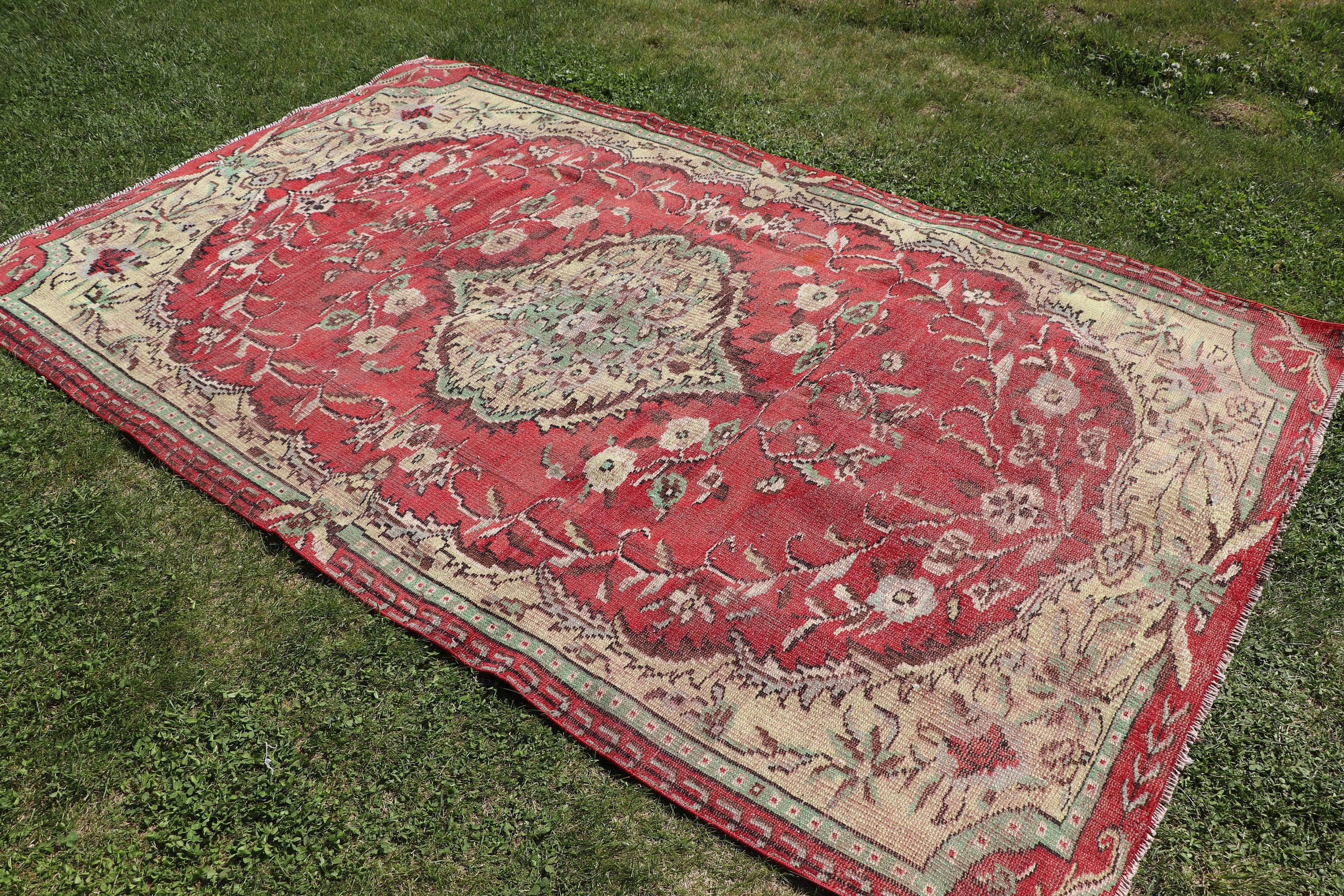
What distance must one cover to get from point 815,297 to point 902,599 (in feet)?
5.85

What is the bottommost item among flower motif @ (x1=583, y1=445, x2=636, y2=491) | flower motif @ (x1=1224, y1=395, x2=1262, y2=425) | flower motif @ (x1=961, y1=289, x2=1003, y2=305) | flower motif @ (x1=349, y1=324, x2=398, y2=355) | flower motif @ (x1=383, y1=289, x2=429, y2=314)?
flower motif @ (x1=349, y1=324, x2=398, y2=355)

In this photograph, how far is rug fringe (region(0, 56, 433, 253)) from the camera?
17.4ft

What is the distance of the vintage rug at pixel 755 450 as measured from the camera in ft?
9.83

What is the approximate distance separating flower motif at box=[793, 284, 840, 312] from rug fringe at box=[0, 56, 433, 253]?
3889mm

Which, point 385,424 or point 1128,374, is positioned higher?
point 1128,374

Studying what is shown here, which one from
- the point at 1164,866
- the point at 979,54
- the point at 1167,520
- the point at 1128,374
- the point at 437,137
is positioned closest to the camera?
the point at 1164,866

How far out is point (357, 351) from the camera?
177 inches

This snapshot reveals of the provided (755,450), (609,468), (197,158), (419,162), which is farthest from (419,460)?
(197,158)

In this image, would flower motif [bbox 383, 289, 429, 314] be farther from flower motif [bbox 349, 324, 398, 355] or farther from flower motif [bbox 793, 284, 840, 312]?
flower motif [bbox 793, 284, 840, 312]

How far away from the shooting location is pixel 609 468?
3875mm

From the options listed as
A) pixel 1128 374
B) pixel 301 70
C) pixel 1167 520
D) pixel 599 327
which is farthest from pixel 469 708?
pixel 301 70

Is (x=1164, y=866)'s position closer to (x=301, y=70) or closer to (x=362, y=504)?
(x=362, y=504)

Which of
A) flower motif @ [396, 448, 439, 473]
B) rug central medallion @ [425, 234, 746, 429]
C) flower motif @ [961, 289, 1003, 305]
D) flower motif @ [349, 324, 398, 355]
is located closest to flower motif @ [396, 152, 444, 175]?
rug central medallion @ [425, 234, 746, 429]

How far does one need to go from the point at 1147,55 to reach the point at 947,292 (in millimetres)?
3092
